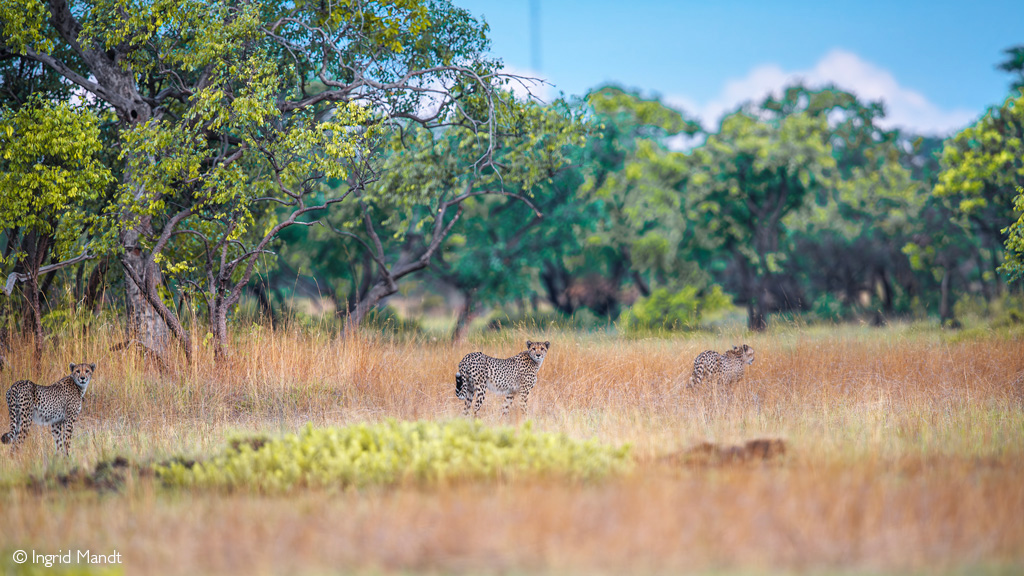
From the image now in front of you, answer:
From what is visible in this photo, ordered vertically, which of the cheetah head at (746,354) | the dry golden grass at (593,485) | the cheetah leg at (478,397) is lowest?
the dry golden grass at (593,485)

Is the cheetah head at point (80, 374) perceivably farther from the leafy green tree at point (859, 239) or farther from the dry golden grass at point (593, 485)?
the leafy green tree at point (859, 239)

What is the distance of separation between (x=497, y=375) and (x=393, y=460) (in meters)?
2.86

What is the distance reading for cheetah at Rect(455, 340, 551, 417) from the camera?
8.61m

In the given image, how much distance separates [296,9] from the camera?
496 inches

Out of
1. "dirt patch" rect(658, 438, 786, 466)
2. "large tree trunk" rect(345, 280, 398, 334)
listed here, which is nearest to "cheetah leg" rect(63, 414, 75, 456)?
"dirt patch" rect(658, 438, 786, 466)

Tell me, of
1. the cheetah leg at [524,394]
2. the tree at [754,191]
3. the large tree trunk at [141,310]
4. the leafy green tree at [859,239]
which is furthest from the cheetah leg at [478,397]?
the leafy green tree at [859,239]

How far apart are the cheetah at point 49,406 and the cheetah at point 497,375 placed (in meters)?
3.68

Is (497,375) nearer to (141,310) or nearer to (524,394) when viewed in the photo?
(524,394)

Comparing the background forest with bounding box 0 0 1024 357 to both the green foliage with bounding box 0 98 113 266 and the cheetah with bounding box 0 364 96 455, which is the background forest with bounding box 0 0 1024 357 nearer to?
the green foliage with bounding box 0 98 113 266

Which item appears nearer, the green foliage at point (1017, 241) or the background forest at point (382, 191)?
the background forest at point (382, 191)

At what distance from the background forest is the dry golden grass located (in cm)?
134

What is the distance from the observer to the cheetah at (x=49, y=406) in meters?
7.64

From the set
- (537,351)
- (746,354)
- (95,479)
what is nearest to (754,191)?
(746,354)

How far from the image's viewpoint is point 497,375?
863 centimetres
